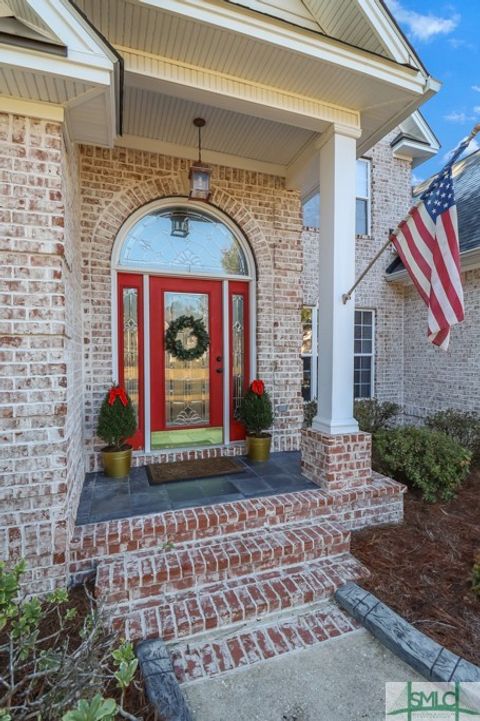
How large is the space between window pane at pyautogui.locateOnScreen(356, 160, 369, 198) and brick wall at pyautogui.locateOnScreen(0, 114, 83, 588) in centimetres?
740

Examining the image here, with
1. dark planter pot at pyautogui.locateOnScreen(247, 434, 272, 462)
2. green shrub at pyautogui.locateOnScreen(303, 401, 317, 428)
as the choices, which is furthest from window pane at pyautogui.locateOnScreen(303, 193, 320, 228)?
dark planter pot at pyautogui.locateOnScreen(247, 434, 272, 462)

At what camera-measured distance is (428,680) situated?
1.96 metres

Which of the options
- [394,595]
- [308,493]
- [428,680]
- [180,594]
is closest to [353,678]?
[428,680]

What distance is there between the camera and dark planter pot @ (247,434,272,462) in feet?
14.1

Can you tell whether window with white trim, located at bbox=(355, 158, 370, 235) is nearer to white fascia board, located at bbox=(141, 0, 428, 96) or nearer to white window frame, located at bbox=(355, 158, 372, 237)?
white window frame, located at bbox=(355, 158, 372, 237)

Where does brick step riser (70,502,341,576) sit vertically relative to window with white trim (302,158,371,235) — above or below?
below

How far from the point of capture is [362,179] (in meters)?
8.24

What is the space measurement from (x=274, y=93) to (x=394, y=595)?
13.7ft

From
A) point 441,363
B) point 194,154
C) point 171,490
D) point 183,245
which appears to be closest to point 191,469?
point 171,490

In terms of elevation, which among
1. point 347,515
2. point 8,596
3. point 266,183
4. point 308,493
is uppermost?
point 266,183

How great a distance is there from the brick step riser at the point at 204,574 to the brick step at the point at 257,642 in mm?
338

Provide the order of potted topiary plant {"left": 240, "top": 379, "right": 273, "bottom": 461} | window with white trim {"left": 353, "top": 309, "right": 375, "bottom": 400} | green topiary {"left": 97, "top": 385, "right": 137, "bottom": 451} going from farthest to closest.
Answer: window with white trim {"left": 353, "top": 309, "right": 375, "bottom": 400}, potted topiary plant {"left": 240, "top": 379, "right": 273, "bottom": 461}, green topiary {"left": 97, "top": 385, "right": 137, "bottom": 451}

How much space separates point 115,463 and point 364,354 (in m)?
6.35

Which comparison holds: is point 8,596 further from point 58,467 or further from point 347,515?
point 347,515
